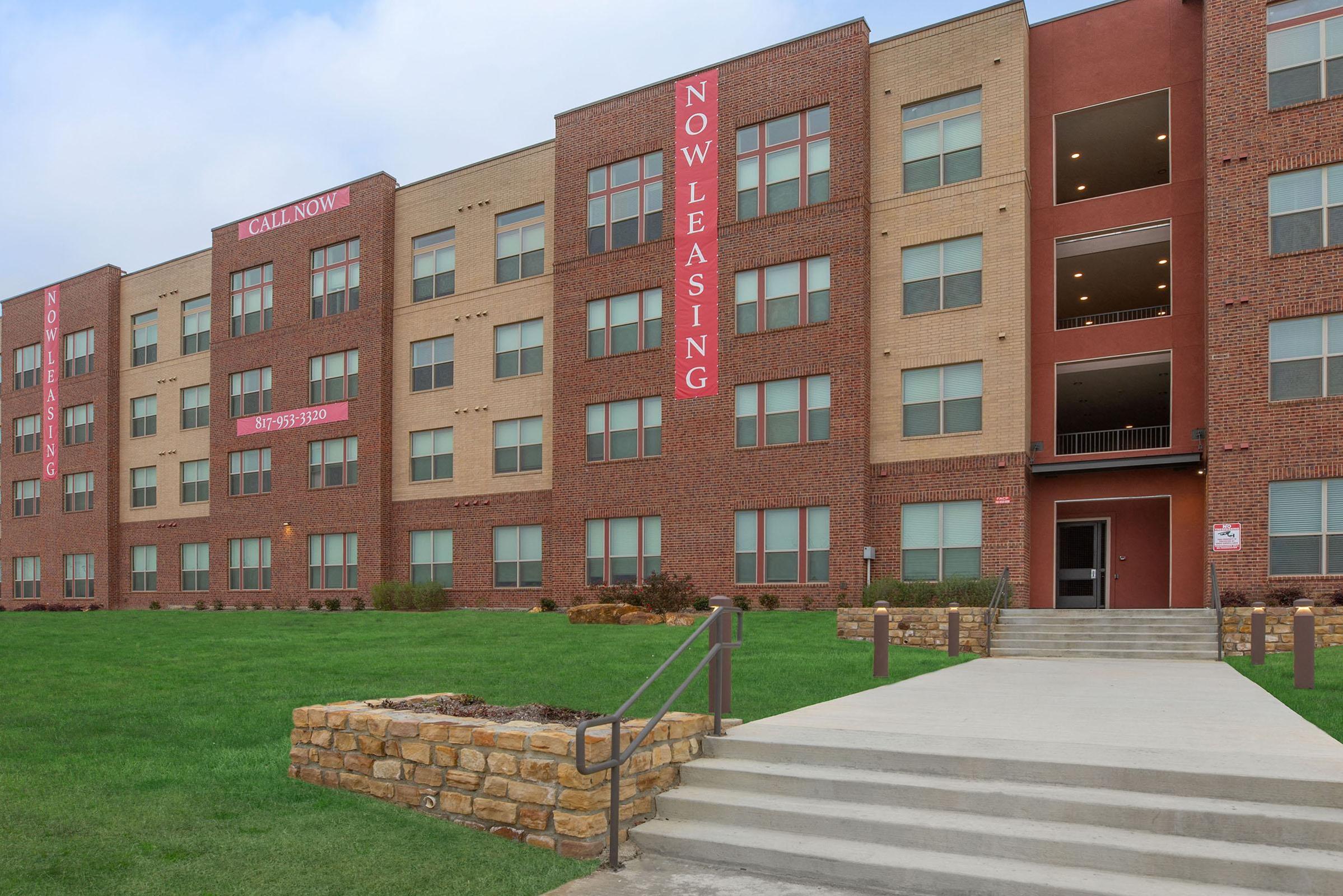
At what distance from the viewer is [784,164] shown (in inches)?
1058

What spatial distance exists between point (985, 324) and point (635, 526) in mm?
11428

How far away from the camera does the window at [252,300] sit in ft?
126

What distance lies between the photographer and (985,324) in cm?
2438

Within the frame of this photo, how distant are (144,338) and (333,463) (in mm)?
14648

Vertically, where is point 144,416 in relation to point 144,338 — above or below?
below

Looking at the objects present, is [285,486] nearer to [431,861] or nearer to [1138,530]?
[1138,530]

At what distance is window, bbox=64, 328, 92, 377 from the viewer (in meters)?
44.8

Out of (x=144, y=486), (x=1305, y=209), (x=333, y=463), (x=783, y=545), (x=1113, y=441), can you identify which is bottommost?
(x=783, y=545)

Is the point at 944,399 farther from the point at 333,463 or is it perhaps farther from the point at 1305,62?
the point at 333,463

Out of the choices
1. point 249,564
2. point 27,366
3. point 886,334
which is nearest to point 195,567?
point 249,564

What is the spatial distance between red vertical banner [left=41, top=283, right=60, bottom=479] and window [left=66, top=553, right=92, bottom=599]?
440 cm

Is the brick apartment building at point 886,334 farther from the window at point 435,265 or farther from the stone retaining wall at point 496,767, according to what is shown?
the stone retaining wall at point 496,767

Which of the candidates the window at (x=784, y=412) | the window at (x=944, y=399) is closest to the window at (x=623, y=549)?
the window at (x=784, y=412)

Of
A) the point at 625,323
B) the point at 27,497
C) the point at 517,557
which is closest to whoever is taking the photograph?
the point at 625,323
